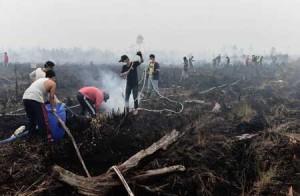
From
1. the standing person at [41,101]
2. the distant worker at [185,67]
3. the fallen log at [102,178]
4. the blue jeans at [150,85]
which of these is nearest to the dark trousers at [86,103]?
the standing person at [41,101]

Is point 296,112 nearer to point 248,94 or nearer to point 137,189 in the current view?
point 248,94

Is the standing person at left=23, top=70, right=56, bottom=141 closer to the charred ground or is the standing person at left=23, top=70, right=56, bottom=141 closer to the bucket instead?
the bucket

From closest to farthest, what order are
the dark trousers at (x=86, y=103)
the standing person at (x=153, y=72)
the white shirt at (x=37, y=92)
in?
the white shirt at (x=37, y=92) → the dark trousers at (x=86, y=103) → the standing person at (x=153, y=72)

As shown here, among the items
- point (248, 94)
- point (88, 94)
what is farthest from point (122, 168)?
point (248, 94)

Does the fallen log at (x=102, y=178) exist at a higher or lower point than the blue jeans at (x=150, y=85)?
higher

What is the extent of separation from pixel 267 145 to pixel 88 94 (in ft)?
13.1

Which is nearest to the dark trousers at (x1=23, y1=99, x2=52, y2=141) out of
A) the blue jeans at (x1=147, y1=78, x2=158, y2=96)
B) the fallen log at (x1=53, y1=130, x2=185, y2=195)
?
the fallen log at (x1=53, y1=130, x2=185, y2=195)

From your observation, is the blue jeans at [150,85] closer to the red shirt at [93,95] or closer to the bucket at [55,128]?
the red shirt at [93,95]

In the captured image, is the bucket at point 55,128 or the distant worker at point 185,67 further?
the distant worker at point 185,67

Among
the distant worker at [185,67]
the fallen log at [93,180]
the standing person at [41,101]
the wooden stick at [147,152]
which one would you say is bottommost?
the distant worker at [185,67]

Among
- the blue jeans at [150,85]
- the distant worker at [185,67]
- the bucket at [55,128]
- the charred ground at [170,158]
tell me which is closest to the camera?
the charred ground at [170,158]

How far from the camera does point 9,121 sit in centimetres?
771

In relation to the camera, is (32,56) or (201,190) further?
(32,56)

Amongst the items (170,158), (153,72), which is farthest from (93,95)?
(153,72)
